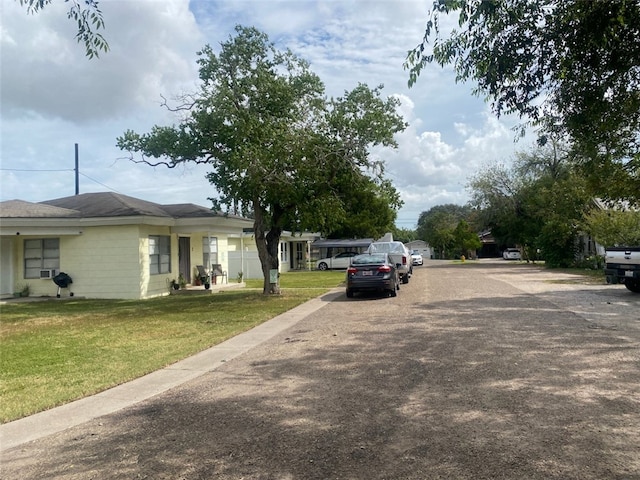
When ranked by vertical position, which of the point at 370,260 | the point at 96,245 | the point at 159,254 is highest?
the point at 96,245

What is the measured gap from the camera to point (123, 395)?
668 centimetres

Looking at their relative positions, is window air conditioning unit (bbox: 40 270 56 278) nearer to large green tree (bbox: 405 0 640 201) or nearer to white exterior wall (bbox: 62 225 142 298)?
white exterior wall (bbox: 62 225 142 298)

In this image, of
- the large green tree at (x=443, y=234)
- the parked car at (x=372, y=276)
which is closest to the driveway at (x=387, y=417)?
the parked car at (x=372, y=276)

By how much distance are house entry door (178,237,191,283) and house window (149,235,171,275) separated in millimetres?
1292

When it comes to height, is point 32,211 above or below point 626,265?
above

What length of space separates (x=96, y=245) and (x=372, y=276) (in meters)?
11.2

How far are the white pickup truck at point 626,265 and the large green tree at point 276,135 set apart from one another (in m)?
8.33

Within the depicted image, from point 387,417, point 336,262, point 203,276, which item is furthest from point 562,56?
point 336,262

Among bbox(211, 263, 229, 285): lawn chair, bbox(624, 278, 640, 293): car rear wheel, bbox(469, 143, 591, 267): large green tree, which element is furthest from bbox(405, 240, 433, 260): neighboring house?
bbox(624, 278, 640, 293): car rear wheel

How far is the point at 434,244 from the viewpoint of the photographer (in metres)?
84.6

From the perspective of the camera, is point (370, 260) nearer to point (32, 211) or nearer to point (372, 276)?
point (372, 276)

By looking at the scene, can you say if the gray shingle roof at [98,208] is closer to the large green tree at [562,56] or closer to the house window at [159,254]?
the house window at [159,254]

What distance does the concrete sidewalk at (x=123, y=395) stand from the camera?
547 centimetres

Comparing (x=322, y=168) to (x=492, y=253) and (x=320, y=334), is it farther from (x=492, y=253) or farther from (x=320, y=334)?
(x=492, y=253)
